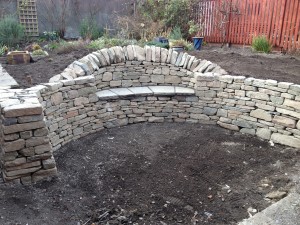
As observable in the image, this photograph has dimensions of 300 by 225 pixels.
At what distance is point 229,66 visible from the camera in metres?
5.23

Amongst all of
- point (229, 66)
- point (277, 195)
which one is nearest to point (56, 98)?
point (277, 195)

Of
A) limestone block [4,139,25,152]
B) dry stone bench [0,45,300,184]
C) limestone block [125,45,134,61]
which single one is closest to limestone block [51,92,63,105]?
dry stone bench [0,45,300,184]

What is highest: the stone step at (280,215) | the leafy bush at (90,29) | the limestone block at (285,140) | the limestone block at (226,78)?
the leafy bush at (90,29)

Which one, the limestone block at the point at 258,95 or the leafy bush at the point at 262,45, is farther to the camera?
the leafy bush at the point at 262,45

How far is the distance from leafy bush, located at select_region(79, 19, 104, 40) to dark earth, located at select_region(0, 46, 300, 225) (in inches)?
191

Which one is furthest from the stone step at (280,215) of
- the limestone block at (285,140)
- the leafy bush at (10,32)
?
the leafy bush at (10,32)

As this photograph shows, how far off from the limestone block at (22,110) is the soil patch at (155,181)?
723mm

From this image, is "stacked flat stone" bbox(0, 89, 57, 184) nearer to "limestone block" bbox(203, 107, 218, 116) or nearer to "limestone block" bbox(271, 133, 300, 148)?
"limestone block" bbox(203, 107, 218, 116)

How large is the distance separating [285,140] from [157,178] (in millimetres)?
1993

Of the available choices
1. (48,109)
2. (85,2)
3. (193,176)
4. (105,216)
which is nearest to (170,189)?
(193,176)

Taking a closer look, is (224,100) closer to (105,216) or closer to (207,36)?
(105,216)

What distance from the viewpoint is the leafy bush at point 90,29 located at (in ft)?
31.0

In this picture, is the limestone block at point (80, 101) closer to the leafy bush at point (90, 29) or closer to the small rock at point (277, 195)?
the small rock at point (277, 195)

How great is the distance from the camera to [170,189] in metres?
3.12
